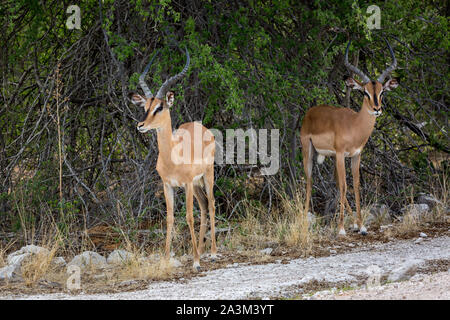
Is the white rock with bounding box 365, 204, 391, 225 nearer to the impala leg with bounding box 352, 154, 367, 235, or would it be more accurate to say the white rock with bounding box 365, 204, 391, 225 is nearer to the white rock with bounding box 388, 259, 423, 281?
the impala leg with bounding box 352, 154, 367, 235

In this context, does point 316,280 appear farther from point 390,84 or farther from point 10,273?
point 390,84

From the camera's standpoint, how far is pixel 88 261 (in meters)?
7.77

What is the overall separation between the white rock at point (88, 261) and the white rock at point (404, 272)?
311 cm

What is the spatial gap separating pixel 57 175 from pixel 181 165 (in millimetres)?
2838

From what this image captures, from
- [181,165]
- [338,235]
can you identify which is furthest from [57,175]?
[338,235]

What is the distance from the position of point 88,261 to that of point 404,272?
338cm

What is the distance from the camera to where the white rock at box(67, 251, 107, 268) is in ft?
25.3

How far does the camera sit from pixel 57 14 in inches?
383

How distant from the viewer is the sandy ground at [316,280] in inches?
219

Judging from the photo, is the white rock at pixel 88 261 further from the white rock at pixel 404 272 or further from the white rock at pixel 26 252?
the white rock at pixel 404 272

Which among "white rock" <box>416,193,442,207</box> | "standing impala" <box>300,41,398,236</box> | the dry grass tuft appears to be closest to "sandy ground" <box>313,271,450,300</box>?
the dry grass tuft

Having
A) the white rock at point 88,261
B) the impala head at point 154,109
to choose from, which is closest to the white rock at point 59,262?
the white rock at point 88,261

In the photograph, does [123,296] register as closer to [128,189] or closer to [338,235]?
[128,189]

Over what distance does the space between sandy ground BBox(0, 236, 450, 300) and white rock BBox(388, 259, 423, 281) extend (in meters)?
0.04
